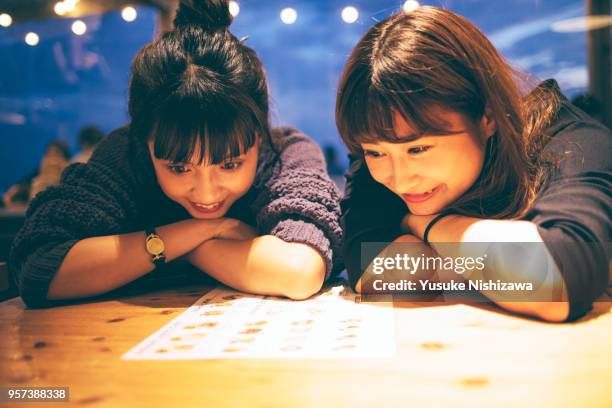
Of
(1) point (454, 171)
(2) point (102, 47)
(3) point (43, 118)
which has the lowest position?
(1) point (454, 171)

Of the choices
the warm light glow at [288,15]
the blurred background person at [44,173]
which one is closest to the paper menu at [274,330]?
the warm light glow at [288,15]

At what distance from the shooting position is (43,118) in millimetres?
7262

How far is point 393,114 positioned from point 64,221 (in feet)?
2.32

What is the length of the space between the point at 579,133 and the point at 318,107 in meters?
3.97

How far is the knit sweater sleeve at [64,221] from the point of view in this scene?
101cm

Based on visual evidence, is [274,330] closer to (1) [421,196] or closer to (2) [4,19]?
(1) [421,196]

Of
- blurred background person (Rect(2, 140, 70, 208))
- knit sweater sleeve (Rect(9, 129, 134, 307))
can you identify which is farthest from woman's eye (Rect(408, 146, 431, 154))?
blurred background person (Rect(2, 140, 70, 208))

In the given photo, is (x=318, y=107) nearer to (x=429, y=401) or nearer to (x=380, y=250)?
(x=380, y=250)

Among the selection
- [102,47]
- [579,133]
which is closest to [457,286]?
[579,133]

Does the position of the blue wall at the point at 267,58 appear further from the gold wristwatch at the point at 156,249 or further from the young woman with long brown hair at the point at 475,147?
the gold wristwatch at the point at 156,249

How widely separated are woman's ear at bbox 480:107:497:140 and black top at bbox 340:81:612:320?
10 centimetres

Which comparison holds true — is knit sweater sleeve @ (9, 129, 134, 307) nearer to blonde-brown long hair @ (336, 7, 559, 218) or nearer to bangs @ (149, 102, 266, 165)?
bangs @ (149, 102, 266, 165)

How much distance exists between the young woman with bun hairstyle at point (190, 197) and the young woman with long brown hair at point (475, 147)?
0.16m

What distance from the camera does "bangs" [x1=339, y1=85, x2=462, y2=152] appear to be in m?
0.84
